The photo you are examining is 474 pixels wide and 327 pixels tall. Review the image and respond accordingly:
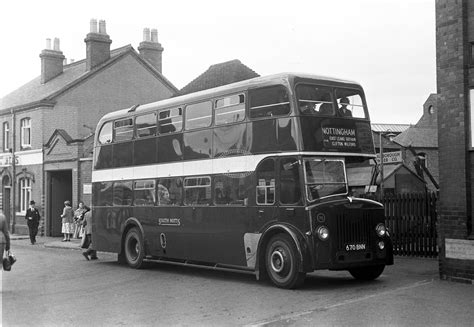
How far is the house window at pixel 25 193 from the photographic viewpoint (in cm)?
3336

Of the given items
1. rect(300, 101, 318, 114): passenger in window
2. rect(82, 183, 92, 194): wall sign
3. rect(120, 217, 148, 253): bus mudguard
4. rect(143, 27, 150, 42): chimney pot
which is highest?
rect(143, 27, 150, 42): chimney pot

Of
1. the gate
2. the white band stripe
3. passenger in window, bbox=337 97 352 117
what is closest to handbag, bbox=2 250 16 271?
the white band stripe

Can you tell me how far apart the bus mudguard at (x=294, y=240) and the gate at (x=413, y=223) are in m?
5.96

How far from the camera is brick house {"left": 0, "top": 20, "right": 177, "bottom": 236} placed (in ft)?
104

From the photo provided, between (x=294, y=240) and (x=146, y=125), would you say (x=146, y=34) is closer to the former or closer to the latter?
(x=146, y=125)

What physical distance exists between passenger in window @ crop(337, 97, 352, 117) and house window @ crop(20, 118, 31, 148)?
2526cm

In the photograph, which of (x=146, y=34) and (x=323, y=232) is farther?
(x=146, y=34)

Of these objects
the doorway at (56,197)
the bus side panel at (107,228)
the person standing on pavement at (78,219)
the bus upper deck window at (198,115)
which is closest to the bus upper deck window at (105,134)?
the bus side panel at (107,228)

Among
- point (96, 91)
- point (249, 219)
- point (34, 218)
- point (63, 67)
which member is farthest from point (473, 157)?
point (63, 67)

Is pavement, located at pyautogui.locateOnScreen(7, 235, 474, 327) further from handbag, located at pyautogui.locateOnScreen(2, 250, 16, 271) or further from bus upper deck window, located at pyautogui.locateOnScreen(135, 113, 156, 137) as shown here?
bus upper deck window, located at pyautogui.locateOnScreen(135, 113, 156, 137)

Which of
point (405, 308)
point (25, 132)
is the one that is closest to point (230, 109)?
point (405, 308)

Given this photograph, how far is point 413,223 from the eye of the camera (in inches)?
641

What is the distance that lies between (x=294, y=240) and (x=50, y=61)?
29.5 m

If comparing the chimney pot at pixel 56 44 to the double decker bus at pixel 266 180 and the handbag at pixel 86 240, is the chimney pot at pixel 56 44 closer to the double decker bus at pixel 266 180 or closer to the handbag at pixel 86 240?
the handbag at pixel 86 240
